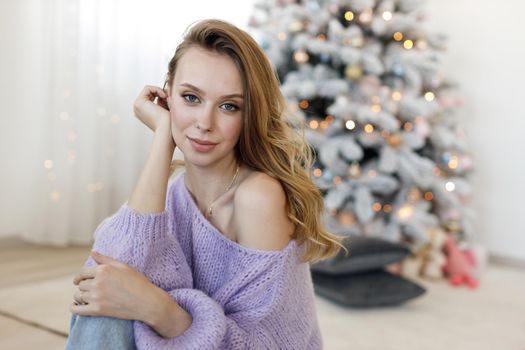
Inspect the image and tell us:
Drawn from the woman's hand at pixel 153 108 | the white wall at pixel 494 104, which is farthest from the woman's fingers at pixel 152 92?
the white wall at pixel 494 104

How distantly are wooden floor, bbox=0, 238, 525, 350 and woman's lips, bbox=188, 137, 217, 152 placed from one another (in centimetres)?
92

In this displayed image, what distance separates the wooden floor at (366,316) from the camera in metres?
1.99

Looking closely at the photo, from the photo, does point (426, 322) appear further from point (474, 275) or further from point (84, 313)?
point (84, 313)

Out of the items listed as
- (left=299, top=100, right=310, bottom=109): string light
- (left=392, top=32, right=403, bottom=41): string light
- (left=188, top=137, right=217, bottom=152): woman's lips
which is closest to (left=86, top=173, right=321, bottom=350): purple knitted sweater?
(left=188, top=137, right=217, bottom=152): woman's lips

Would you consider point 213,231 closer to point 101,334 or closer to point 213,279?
point 213,279

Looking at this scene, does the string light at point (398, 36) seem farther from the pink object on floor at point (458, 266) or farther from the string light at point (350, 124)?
the pink object on floor at point (458, 266)

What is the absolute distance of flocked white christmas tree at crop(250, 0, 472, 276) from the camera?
9.57 feet

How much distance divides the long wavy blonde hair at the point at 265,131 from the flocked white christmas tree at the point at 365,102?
1.46 meters

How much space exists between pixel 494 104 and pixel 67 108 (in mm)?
2390

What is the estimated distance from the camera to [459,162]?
11.1 ft

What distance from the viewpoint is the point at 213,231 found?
50.8 inches

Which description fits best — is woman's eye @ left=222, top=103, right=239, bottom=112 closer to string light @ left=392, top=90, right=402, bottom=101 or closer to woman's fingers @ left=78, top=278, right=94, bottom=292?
woman's fingers @ left=78, top=278, right=94, bottom=292

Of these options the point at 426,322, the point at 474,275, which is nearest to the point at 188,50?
the point at 426,322

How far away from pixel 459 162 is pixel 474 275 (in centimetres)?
62
